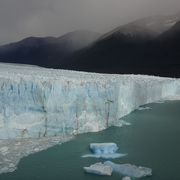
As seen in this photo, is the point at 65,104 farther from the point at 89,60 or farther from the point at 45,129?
the point at 89,60

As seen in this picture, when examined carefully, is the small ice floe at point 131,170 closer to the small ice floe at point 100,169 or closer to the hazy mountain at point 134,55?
the small ice floe at point 100,169

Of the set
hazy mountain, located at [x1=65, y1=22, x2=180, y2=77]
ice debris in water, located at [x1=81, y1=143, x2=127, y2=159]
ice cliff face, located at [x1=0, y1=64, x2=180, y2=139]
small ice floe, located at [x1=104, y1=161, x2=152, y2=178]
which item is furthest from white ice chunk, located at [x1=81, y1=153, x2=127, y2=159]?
hazy mountain, located at [x1=65, y1=22, x2=180, y2=77]

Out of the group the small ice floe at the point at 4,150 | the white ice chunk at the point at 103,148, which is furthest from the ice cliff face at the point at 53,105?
the white ice chunk at the point at 103,148

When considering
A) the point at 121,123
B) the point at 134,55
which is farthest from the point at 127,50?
the point at 121,123

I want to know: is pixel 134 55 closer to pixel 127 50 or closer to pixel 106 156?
pixel 127 50

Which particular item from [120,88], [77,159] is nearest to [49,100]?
[77,159]

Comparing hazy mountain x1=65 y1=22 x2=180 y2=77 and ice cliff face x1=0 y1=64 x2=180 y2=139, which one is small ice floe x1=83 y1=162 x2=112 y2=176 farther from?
hazy mountain x1=65 y1=22 x2=180 y2=77
